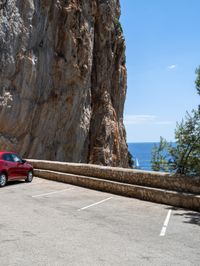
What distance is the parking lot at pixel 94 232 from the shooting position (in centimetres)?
580

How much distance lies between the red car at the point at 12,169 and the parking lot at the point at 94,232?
2.70m

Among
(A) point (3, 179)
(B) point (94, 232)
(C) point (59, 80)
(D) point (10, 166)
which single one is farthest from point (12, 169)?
(C) point (59, 80)

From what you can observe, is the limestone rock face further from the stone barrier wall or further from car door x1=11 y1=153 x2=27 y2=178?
the stone barrier wall

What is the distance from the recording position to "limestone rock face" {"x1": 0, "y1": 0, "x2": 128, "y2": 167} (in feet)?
92.9

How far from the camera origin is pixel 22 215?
933 cm

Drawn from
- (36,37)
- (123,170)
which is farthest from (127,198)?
(36,37)

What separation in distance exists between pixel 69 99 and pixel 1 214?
27.3 m

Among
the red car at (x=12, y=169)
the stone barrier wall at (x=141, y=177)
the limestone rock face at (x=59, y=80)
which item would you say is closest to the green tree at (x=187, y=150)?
the stone barrier wall at (x=141, y=177)

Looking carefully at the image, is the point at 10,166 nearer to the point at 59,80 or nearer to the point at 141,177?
the point at 141,177

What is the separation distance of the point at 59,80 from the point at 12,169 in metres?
19.7

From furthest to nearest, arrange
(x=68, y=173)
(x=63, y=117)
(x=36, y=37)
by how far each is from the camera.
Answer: (x=63, y=117)
(x=36, y=37)
(x=68, y=173)

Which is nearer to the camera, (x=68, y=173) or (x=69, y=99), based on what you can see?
(x=68, y=173)

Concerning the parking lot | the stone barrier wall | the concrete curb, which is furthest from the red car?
the parking lot

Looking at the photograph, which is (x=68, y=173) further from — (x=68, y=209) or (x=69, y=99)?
(x=69, y=99)
